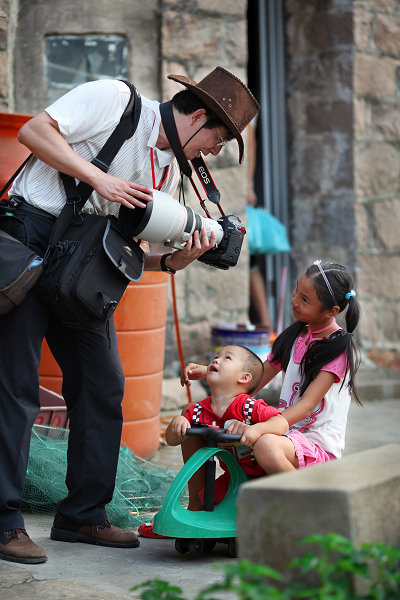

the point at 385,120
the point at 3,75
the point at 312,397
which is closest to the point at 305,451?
the point at 312,397

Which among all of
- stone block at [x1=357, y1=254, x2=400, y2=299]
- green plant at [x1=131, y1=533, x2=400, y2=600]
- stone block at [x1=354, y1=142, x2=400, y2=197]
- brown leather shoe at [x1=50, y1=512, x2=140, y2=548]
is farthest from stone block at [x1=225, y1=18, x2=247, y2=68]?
green plant at [x1=131, y1=533, x2=400, y2=600]

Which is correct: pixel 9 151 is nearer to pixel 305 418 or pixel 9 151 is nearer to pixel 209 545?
pixel 305 418

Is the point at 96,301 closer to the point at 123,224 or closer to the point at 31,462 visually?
the point at 123,224

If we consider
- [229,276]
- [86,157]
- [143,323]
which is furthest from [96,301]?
[229,276]

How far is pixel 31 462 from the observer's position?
2.72 metres

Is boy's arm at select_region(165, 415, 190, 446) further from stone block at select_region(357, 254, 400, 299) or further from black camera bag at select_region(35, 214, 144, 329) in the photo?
stone block at select_region(357, 254, 400, 299)

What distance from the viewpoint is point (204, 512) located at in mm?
2264

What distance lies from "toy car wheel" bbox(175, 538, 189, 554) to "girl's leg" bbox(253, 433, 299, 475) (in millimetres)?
333

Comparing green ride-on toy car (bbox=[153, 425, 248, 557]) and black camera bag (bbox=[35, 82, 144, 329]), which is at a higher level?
black camera bag (bbox=[35, 82, 144, 329])

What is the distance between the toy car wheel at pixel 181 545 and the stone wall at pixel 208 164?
2022mm

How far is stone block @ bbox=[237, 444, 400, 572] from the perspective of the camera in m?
1.38

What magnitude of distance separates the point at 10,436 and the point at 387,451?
3.51ft

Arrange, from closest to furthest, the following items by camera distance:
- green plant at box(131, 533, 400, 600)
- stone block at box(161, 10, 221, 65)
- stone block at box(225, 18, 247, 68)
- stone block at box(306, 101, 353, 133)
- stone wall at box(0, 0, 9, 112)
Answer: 1. green plant at box(131, 533, 400, 600)
2. stone wall at box(0, 0, 9, 112)
3. stone block at box(161, 10, 221, 65)
4. stone block at box(225, 18, 247, 68)
5. stone block at box(306, 101, 353, 133)

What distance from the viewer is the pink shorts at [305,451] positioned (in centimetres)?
231
